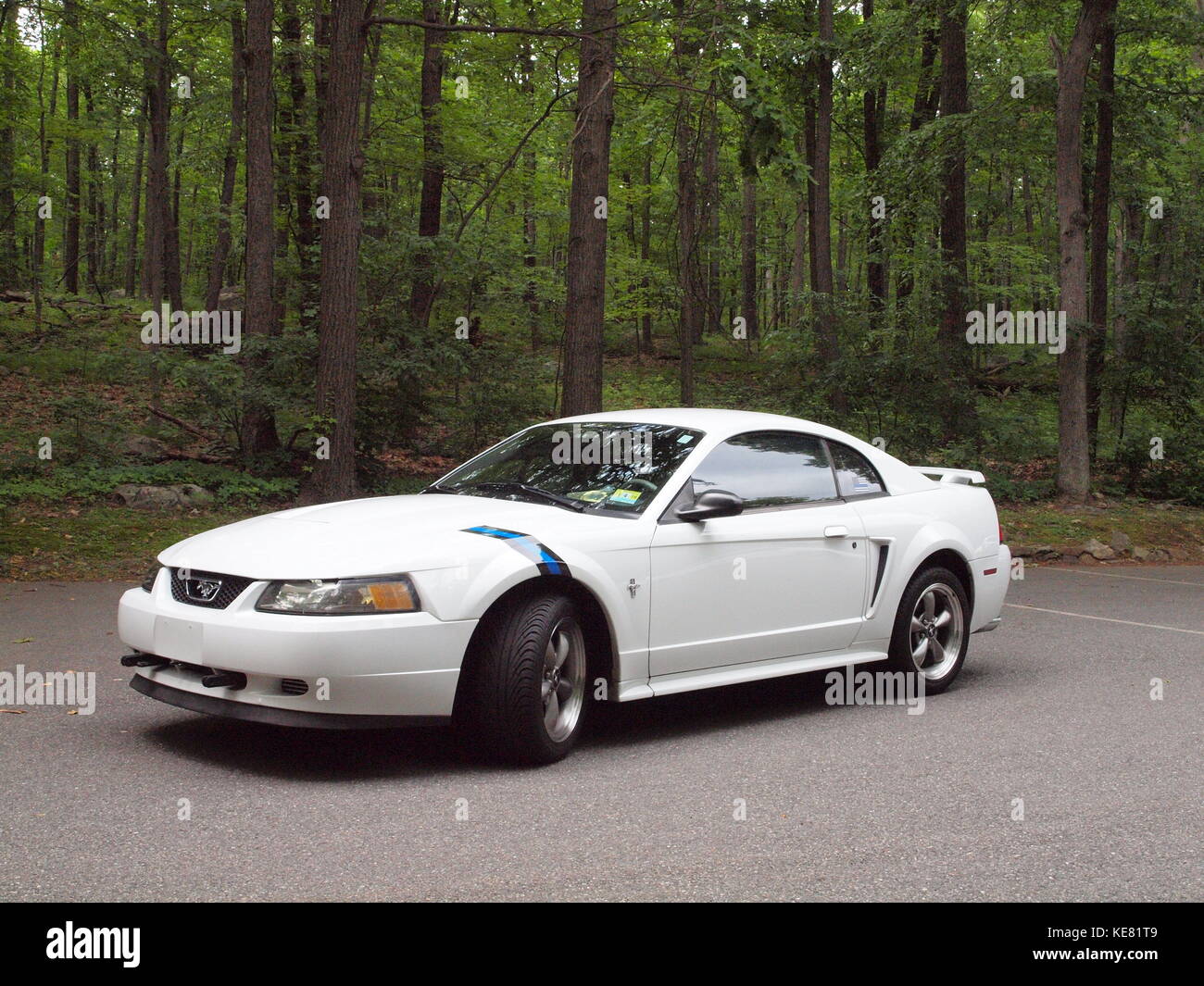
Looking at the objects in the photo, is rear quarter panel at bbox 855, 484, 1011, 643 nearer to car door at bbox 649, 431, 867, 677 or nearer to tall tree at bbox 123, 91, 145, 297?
car door at bbox 649, 431, 867, 677

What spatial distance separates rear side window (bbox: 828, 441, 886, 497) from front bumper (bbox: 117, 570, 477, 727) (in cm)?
286

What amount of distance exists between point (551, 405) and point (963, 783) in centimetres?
1702

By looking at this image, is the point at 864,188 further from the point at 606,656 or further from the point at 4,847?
the point at 4,847

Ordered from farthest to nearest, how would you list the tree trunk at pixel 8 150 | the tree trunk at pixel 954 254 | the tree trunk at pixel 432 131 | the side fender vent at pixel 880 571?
1. the tree trunk at pixel 8 150
2. the tree trunk at pixel 432 131
3. the tree trunk at pixel 954 254
4. the side fender vent at pixel 880 571

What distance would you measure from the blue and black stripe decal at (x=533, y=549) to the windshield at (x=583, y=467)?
0.59 meters

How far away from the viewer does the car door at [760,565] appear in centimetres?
587

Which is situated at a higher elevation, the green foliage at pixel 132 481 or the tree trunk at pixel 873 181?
the tree trunk at pixel 873 181

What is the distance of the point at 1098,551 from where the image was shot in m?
15.4

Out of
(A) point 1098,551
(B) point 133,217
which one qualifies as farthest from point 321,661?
(B) point 133,217

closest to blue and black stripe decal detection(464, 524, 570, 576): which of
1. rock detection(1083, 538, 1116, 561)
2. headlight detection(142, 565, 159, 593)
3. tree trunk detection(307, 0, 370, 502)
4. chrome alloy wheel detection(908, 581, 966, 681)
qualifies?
headlight detection(142, 565, 159, 593)

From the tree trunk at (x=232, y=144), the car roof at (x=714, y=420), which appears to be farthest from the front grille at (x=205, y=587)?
the tree trunk at (x=232, y=144)

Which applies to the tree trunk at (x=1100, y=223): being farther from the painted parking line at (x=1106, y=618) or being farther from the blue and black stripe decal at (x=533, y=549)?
the blue and black stripe decal at (x=533, y=549)

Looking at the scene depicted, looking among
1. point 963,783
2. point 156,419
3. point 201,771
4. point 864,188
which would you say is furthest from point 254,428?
point 963,783

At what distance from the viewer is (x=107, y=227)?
5134 centimetres
